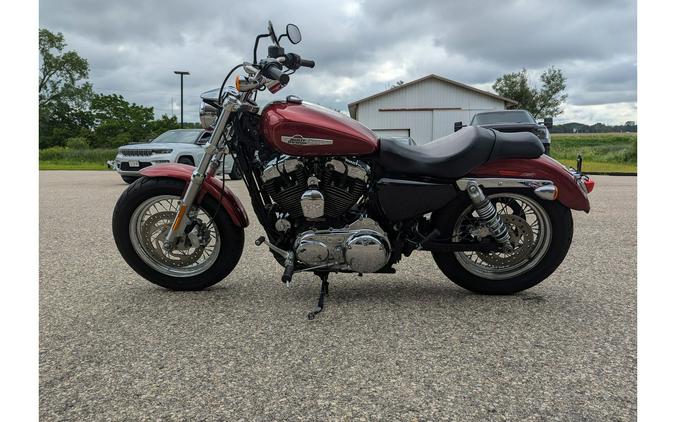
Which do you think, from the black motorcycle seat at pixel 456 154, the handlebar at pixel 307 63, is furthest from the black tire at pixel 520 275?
the handlebar at pixel 307 63

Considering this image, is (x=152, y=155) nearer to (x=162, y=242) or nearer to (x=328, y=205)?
(x=162, y=242)

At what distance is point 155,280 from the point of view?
132 inches

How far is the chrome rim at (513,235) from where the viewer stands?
3.16 meters

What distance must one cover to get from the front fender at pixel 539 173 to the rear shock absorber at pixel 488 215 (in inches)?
5.4

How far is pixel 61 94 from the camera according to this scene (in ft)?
150

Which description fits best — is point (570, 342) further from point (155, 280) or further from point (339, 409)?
point (155, 280)

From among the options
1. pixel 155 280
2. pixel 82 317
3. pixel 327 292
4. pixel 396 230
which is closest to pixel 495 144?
pixel 396 230

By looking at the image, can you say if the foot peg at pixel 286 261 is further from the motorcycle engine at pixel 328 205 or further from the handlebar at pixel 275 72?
the handlebar at pixel 275 72

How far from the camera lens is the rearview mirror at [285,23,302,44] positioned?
292cm

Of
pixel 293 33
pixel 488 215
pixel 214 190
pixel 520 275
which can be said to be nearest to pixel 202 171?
pixel 214 190

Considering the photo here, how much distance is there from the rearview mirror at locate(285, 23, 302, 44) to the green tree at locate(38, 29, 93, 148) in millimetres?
47938

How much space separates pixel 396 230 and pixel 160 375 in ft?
5.41

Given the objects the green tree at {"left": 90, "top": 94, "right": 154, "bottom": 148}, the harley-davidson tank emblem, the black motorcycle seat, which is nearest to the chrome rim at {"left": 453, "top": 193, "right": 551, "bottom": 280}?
the black motorcycle seat

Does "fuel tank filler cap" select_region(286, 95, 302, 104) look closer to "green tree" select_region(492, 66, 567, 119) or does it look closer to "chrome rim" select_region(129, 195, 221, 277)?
"chrome rim" select_region(129, 195, 221, 277)
